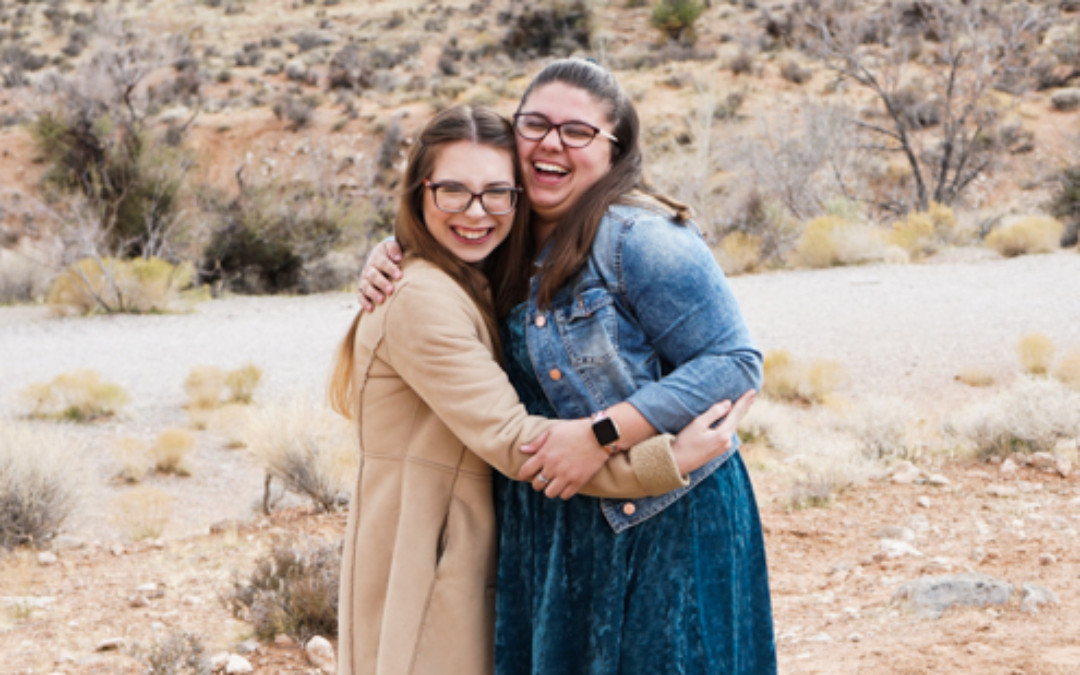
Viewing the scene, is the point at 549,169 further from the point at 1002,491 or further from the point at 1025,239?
the point at 1025,239

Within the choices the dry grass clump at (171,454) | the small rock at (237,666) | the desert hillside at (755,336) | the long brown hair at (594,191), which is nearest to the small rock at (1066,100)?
the desert hillside at (755,336)

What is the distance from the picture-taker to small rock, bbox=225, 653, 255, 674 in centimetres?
412

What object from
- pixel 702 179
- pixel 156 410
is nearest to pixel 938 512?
pixel 156 410

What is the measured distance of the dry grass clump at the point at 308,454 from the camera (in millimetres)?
6832

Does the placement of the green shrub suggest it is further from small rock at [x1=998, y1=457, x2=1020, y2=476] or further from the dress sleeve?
the dress sleeve

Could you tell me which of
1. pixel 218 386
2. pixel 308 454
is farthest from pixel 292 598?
pixel 218 386

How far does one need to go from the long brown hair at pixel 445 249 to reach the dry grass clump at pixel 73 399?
24.6 feet

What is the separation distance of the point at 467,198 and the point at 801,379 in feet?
24.3

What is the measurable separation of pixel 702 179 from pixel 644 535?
53.7ft

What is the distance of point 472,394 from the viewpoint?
204 cm

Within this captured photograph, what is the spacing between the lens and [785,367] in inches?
364

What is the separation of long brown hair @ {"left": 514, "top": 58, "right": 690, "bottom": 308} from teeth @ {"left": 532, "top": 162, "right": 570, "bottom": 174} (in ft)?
0.24

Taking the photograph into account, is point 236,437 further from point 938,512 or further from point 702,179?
point 702,179

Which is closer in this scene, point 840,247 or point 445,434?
point 445,434
